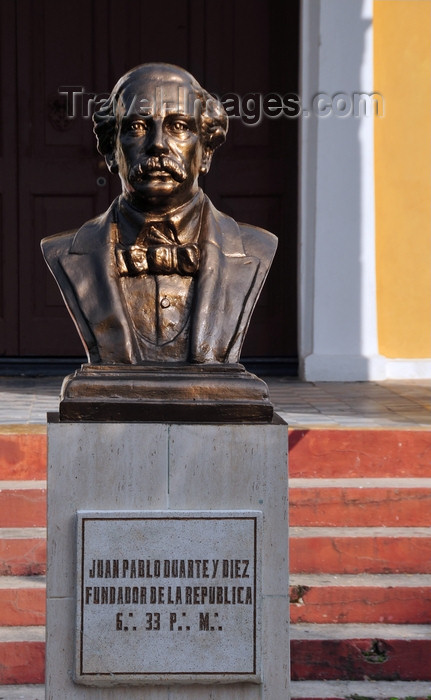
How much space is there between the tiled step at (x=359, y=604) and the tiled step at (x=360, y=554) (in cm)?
19

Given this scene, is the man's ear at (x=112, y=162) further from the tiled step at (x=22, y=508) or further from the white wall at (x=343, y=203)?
the white wall at (x=343, y=203)

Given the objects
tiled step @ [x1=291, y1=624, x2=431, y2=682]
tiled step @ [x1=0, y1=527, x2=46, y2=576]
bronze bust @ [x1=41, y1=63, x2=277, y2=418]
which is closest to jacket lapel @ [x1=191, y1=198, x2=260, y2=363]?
bronze bust @ [x1=41, y1=63, x2=277, y2=418]

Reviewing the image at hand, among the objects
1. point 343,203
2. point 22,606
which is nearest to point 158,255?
point 22,606

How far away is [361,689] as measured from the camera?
4188 mm

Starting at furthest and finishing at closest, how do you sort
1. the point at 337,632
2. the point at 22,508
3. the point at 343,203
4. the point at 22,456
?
the point at 343,203 → the point at 22,456 → the point at 22,508 → the point at 337,632

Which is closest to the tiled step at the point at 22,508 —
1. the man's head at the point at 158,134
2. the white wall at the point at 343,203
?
the man's head at the point at 158,134

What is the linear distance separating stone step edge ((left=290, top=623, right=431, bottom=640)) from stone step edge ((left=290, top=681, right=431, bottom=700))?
16 cm

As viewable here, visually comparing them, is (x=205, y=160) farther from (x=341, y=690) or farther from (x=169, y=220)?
(x=341, y=690)

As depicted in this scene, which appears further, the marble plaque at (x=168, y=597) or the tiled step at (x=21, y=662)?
the tiled step at (x=21, y=662)

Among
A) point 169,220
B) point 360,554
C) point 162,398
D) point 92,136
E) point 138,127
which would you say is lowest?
point 360,554

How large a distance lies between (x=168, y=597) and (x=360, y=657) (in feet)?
4.13

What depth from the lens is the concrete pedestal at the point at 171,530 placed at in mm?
3271

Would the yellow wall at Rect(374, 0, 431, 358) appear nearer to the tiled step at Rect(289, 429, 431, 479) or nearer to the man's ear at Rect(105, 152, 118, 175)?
the tiled step at Rect(289, 429, 431, 479)

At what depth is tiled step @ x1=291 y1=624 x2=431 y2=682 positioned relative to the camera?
429 centimetres
